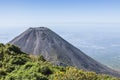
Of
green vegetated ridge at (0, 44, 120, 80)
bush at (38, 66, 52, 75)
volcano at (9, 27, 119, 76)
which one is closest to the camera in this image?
green vegetated ridge at (0, 44, 120, 80)

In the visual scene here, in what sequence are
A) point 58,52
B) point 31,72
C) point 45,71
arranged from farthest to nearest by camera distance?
1. point 58,52
2. point 45,71
3. point 31,72

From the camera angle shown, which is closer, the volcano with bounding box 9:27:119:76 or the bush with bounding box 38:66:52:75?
the bush with bounding box 38:66:52:75

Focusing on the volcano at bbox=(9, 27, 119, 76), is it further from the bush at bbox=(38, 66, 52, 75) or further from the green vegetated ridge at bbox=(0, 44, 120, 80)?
the bush at bbox=(38, 66, 52, 75)

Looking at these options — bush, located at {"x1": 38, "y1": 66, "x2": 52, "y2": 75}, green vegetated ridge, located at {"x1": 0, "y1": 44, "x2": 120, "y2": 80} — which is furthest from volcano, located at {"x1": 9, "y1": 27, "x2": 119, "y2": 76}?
bush, located at {"x1": 38, "y1": 66, "x2": 52, "y2": 75}

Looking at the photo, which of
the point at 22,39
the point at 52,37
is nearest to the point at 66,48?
the point at 52,37

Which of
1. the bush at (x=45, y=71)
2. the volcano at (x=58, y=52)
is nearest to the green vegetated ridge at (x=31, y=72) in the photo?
the bush at (x=45, y=71)

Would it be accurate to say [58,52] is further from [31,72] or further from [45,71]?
[31,72]

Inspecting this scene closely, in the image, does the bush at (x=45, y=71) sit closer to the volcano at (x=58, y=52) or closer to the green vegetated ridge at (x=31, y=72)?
the green vegetated ridge at (x=31, y=72)

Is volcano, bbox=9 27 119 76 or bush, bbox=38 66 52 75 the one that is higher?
bush, bbox=38 66 52 75

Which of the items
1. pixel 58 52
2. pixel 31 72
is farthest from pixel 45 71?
pixel 58 52
